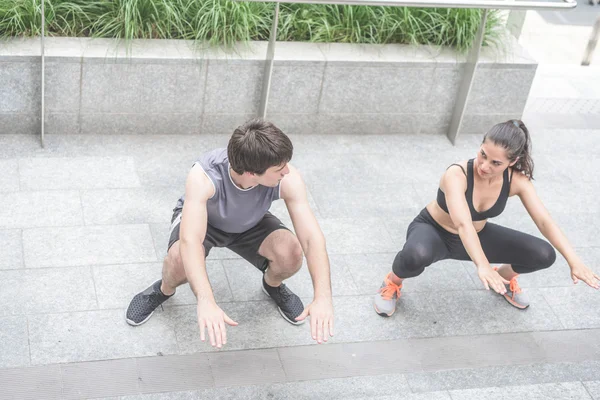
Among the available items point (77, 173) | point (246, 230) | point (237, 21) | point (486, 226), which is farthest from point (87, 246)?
point (486, 226)

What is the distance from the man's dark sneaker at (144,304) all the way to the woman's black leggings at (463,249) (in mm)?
1288

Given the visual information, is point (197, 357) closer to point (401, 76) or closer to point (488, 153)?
point (488, 153)

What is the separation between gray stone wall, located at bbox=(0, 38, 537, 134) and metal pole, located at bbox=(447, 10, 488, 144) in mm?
60

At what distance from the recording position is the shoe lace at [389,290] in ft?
15.9

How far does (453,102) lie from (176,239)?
3082 mm

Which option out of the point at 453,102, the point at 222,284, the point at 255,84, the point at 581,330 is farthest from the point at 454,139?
the point at 222,284

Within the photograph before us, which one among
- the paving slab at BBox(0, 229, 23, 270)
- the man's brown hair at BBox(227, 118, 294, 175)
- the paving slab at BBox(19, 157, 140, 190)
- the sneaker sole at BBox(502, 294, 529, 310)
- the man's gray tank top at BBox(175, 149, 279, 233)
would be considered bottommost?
→ the paving slab at BBox(0, 229, 23, 270)

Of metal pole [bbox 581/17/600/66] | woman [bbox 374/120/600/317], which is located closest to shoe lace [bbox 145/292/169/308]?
woman [bbox 374/120/600/317]

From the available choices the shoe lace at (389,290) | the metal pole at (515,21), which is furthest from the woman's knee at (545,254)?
the metal pole at (515,21)

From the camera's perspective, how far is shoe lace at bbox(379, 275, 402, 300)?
4.85m

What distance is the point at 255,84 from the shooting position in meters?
6.18

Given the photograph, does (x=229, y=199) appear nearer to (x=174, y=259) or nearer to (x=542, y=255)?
(x=174, y=259)

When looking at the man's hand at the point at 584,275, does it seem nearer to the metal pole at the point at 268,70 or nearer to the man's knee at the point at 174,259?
the man's knee at the point at 174,259

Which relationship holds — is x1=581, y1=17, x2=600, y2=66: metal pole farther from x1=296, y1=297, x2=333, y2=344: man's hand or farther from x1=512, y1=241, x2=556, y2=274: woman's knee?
x1=296, y1=297, x2=333, y2=344: man's hand
